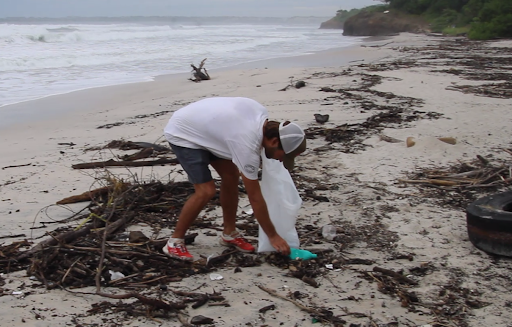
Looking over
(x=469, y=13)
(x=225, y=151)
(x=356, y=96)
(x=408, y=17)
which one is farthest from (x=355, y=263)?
(x=408, y=17)

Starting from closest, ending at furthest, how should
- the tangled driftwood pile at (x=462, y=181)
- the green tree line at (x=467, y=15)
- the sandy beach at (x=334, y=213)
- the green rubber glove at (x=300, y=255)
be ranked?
the sandy beach at (x=334, y=213)
the green rubber glove at (x=300, y=255)
the tangled driftwood pile at (x=462, y=181)
the green tree line at (x=467, y=15)

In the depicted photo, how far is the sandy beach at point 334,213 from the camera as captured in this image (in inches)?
122

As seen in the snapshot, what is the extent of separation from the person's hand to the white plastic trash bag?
124 mm

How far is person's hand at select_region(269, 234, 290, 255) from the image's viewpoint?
11.8 ft

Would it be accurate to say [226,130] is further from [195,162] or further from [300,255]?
[300,255]

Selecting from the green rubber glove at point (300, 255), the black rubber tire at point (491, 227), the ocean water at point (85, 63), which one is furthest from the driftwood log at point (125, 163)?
the ocean water at point (85, 63)

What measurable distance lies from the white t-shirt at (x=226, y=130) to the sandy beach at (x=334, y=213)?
2.72ft

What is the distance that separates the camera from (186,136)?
3.59 m

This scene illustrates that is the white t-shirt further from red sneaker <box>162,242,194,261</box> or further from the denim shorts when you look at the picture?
red sneaker <box>162,242,194,261</box>

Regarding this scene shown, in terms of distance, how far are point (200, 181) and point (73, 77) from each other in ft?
46.5

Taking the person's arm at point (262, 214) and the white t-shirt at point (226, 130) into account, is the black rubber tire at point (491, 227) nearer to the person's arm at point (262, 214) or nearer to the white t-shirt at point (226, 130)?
the person's arm at point (262, 214)

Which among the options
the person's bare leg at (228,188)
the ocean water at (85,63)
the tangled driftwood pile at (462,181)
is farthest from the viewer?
the ocean water at (85,63)

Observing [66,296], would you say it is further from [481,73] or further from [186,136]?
[481,73]

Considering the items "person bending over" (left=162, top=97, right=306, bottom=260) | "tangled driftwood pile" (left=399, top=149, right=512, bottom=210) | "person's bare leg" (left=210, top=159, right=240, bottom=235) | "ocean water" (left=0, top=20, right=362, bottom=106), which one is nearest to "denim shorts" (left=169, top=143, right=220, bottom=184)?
"person bending over" (left=162, top=97, right=306, bottom=260)
